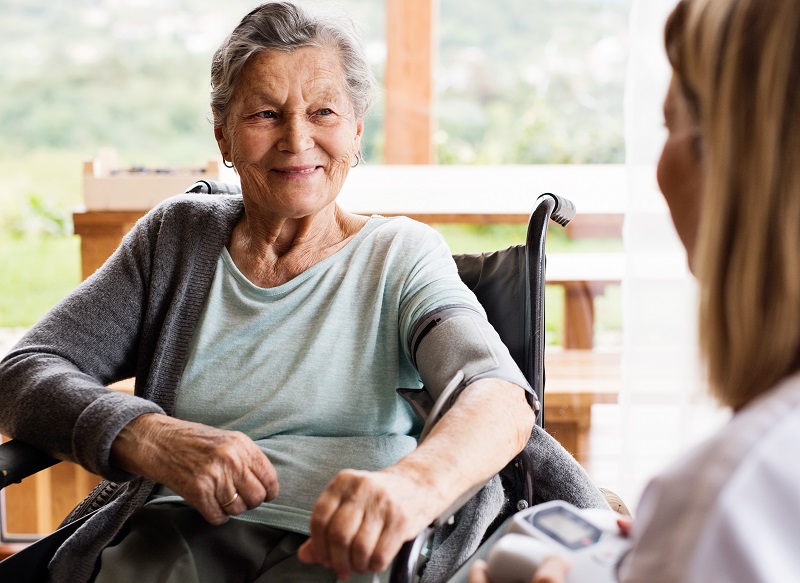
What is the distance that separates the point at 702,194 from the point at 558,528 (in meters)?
0.37

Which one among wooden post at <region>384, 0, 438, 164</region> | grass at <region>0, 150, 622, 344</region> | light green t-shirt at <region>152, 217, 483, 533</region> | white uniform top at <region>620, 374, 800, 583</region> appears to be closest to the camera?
white uniform top at <region>620, 374, 800, 583</region>

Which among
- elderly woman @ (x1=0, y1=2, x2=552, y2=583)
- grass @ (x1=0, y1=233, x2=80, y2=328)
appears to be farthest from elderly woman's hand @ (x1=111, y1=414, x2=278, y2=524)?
grass @ (x1=0, y1=233, x2=80, y2=328)

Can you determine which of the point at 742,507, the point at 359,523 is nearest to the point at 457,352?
the point at 359,523

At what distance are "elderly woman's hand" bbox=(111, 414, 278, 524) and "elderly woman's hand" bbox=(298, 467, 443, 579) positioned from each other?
212 millimetres

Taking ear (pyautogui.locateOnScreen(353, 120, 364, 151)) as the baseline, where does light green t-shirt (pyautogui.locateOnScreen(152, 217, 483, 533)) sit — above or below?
below

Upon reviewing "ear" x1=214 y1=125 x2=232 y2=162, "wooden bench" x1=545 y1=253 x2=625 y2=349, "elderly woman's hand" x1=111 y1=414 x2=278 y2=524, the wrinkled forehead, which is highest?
the wrinkled forehead

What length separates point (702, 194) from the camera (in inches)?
30.4

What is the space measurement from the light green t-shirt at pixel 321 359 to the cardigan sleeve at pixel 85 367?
14 centimetres

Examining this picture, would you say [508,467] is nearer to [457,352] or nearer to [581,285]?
[457,352]

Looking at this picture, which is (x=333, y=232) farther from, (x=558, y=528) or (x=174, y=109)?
(x=174, y=109)

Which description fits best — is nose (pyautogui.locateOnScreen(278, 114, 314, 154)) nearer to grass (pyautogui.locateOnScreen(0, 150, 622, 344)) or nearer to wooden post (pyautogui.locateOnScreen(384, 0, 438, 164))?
wooden post (pyautogui.locateOnScreen(384, 0, 438, 164))

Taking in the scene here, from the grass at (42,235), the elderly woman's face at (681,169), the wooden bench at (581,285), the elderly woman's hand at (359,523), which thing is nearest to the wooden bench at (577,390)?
the wooden bench at (581,285)

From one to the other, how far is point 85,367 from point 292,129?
0.51 metres

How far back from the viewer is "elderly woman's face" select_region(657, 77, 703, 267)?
79 cm
